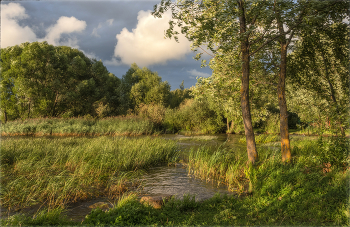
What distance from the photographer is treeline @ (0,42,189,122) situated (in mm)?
31000

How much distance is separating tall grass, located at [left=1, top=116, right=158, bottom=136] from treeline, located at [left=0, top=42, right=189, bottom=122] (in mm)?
6313

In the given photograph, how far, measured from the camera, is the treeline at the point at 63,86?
31.0 metres

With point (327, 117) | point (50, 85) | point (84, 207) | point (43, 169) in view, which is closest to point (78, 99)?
point (50, 85)

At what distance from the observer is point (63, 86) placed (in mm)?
35344

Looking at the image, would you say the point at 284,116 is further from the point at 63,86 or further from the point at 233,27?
the point at 63,86

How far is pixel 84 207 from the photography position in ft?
19.7

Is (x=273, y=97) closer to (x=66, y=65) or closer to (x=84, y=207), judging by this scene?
(x=84, y=207)

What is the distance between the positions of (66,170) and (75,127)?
61.6 ft

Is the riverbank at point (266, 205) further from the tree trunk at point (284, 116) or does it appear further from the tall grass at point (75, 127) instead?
the tall grass at point (75, 127)

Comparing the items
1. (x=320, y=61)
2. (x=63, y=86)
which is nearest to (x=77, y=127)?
(x=63, y=86)

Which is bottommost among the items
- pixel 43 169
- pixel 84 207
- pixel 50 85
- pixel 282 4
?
pixel 84 207

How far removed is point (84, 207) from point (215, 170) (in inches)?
→ 201

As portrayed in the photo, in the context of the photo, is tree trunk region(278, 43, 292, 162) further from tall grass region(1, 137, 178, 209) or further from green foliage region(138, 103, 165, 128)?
green foliage region(138, 103, 165, 128)

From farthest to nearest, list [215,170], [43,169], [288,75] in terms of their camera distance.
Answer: [288,75], [215,170], [43,169]
